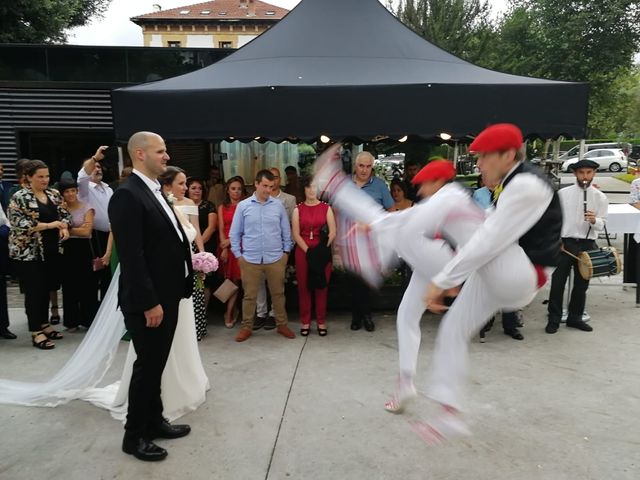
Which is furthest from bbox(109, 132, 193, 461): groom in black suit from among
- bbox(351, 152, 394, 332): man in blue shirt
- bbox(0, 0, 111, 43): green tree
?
bbox(0, 0, 111, 43): green tree

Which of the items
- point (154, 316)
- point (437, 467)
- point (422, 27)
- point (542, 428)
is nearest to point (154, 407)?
point (154, 316)

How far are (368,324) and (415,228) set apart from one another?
2.84 metres

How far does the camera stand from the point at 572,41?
85.0 feet

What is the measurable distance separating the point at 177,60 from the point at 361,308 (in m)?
6.66

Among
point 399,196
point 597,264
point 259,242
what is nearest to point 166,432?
point 259,242

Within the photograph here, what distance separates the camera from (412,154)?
14.0m

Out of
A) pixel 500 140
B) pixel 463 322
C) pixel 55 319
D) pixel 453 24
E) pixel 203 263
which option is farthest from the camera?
pixel 453 24

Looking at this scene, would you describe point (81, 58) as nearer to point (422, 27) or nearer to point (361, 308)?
point (361, 308)

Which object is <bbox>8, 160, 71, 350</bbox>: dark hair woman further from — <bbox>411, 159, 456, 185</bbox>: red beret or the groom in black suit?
<bbox>411, 159, 456, 185</bbox>: red beret

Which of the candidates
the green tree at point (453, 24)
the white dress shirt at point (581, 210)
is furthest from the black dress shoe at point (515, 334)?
the green tree at point (453, 24)

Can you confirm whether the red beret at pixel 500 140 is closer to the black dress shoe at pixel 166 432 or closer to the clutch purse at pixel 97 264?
the black dress shoe at pixel 166 432

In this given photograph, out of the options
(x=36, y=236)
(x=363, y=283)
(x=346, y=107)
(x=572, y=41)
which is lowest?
(x=363, y=283)

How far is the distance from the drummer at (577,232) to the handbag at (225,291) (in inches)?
135

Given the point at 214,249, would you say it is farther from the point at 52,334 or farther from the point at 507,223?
the point at 507,223
